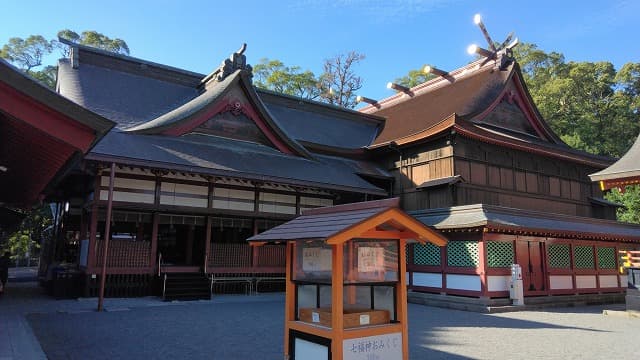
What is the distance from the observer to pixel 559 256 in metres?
15.5

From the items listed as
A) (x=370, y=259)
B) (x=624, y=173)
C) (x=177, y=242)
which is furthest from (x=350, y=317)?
(x=177, y=242)

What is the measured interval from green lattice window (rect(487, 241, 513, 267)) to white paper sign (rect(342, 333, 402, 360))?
9.68 meters

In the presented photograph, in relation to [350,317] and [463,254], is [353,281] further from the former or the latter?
[463,254]

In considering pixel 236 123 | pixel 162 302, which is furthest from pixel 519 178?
pixel 162 302

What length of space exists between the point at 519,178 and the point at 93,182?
16568mm

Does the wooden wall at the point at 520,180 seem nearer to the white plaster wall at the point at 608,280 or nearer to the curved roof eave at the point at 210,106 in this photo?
the white plaster wall at the point at 608,280

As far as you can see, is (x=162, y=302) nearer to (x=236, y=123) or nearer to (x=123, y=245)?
(x=123, y=245)

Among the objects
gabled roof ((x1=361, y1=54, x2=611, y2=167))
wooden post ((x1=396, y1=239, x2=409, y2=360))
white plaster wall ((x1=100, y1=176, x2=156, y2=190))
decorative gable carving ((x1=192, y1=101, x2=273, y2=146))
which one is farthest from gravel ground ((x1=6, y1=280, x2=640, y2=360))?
gabled roof ((x1=361, y1=54, x2=611, y2=167))

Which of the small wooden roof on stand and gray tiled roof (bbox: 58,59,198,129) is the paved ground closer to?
the small wooden roof on stand

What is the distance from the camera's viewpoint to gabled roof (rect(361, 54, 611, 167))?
18.6m

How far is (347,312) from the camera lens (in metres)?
5.02

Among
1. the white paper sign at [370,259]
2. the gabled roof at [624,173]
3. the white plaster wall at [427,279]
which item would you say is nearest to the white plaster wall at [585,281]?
the white plaster wall at [427,279]

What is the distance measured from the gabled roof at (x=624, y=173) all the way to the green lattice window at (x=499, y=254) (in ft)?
13.8

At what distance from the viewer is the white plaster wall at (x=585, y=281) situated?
1571 cm
